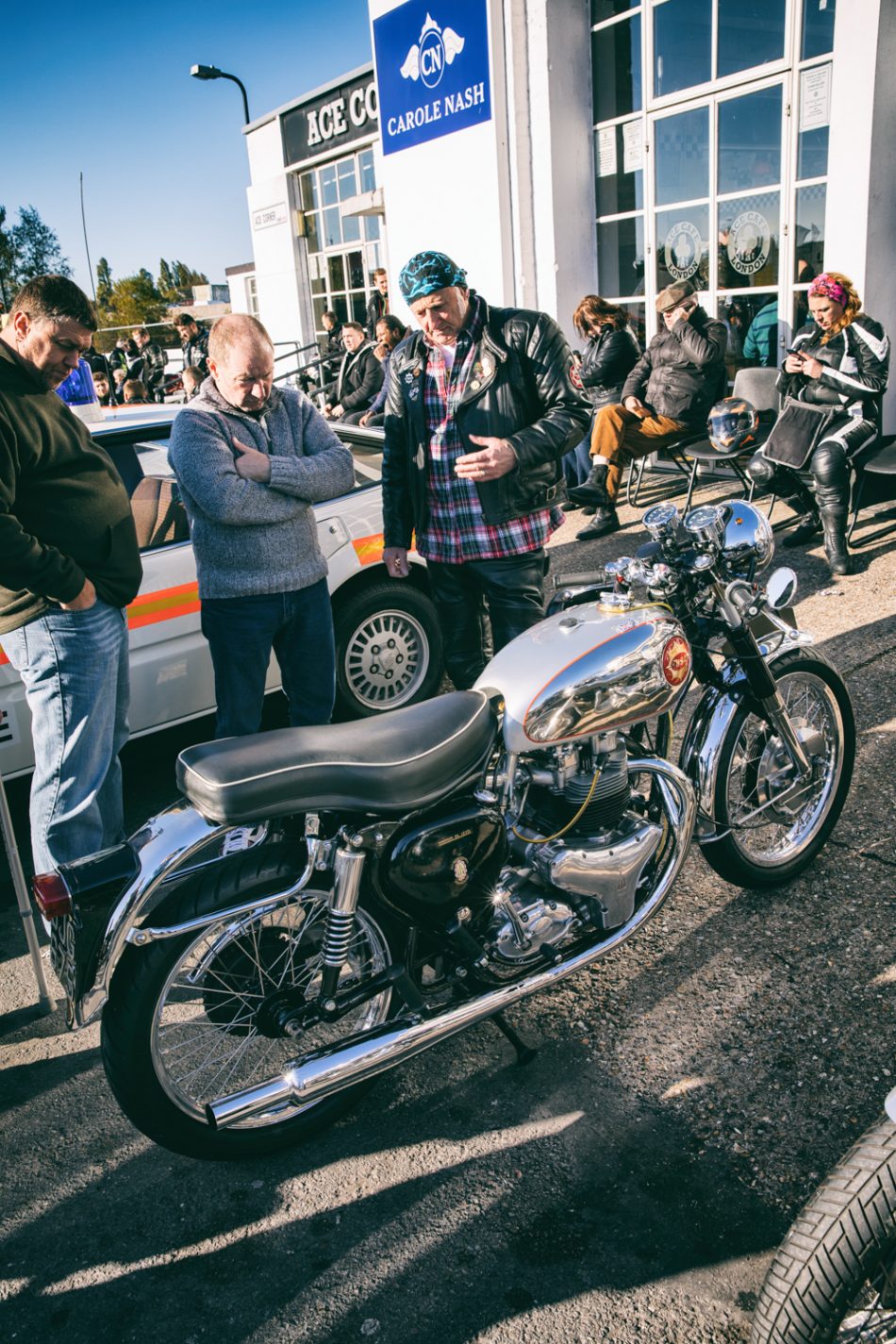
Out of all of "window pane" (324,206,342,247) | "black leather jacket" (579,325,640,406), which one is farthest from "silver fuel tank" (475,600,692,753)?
"window pane" (324,206,342,247)

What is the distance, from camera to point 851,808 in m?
3.64

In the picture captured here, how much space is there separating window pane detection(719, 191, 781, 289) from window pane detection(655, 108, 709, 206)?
1.28ft

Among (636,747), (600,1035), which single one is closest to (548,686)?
(636,747)

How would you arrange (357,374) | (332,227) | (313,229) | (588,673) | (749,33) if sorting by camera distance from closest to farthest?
(588,673), (749,33), (357,374), (332,227), (313,229)

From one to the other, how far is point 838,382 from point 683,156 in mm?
3841

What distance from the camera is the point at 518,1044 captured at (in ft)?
8.71

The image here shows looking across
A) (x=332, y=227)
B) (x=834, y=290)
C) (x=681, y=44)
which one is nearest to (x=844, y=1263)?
(x=834, y=290)

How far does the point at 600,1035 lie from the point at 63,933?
4.74 ft

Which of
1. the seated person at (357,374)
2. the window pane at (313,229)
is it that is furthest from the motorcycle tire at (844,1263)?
the window pane at (313,229)

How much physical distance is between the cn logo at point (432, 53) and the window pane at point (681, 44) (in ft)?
6.66

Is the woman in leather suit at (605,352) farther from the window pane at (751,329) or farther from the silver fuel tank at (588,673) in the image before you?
the silver fuel tank at (588,673)

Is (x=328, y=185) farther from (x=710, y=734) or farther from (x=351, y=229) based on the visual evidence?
(x=710, y=734)

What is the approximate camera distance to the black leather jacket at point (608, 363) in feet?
26.4

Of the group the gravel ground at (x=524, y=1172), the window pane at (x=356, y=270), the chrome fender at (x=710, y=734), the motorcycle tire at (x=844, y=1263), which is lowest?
the gravel ground at (x=524, y=1172)
